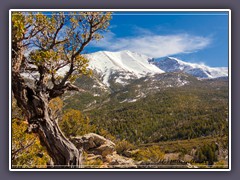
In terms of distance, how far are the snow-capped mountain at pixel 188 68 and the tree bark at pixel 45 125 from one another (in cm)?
253

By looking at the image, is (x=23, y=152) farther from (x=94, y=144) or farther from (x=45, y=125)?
(x=94, y=144)

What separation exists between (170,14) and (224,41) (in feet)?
3.72

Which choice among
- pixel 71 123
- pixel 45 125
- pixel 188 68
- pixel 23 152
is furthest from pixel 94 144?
pixel 45 125

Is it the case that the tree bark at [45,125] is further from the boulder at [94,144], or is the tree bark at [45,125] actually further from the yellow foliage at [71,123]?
the boulder at [94,144]

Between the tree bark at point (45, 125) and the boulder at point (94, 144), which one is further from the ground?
the tree bark at point (45, 125)

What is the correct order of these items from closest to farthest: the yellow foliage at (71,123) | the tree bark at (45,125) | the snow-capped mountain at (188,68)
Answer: the tree bark at (45,125) → the snow-capped mountain at (188,68) → the yellow foliage at (71,123)

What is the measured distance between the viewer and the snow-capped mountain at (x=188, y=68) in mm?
5580

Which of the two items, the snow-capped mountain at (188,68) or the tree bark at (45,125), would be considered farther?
the snow-capped mountain at (188,68)

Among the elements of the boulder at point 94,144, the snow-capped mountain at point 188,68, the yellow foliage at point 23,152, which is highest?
the snow-capped mountain at point 188,68

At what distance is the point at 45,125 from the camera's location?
4.42m

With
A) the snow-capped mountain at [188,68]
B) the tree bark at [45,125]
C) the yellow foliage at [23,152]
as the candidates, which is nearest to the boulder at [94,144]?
the yellow foliage at [23,152]

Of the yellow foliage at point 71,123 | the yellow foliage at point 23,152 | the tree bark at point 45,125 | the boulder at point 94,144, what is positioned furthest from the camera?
the boulder at point 94,144

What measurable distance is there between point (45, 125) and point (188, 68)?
3272mm
